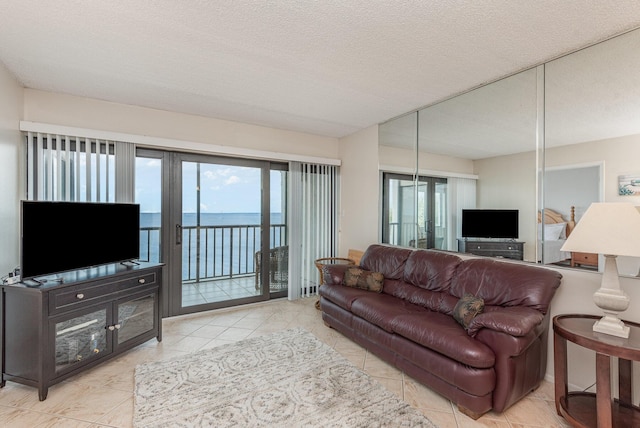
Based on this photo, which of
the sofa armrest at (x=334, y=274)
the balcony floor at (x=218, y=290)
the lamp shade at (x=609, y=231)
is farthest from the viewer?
the balcony floor at (x=218, y=290)

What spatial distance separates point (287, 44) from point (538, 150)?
2.26 m

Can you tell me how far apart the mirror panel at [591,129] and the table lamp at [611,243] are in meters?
0.38

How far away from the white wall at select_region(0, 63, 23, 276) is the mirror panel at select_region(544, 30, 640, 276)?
4.53 m

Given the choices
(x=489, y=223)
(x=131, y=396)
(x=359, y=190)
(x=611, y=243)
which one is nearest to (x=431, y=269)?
(x=489, y=223)

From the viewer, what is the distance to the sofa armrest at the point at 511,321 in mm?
1880

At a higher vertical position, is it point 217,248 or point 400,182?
point 400,182

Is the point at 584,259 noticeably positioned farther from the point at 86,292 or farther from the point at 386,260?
the point at 86,292

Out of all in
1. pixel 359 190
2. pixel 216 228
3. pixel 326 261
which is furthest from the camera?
pixel 326 261

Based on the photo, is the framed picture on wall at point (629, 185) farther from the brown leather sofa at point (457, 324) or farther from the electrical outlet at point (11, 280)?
the electrical outlet at point (11, 280)

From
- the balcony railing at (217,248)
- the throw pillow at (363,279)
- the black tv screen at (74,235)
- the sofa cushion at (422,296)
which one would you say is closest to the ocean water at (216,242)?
the balcony railing at (217,248)

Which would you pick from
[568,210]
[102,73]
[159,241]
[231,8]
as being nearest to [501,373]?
[568,210]

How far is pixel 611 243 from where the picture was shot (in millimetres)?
1749

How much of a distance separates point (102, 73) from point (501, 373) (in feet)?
13.1

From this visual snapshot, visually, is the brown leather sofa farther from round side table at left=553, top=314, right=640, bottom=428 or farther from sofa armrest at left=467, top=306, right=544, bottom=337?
round side table at left=553, top=314, right=640, bottom=428
